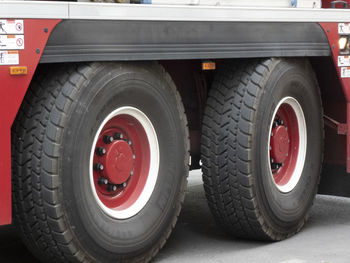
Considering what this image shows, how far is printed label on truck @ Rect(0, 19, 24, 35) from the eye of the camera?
3.75m

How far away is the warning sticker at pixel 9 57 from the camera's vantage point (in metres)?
3.76

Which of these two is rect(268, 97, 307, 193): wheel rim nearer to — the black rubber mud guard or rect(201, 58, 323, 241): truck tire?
rect(201, 58, 323, 241): truck tire

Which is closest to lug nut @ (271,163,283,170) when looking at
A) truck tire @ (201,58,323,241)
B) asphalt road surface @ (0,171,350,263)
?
truck tire @ (201,58,323,241)

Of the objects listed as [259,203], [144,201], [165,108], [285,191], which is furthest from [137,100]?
[285,191]

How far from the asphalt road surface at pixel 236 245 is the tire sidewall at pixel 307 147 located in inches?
7.2

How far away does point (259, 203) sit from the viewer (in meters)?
5.15

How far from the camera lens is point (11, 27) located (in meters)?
3.78

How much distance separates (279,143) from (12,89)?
2166 millimetres

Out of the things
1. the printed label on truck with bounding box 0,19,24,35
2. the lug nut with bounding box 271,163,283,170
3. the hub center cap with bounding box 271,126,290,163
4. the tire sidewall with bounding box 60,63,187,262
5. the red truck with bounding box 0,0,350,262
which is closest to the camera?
the printed label on truck with bounding box 0,19,24,35

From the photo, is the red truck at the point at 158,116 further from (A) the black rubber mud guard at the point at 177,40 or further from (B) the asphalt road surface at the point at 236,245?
(B) the asphalt road surface at the point at 236,245

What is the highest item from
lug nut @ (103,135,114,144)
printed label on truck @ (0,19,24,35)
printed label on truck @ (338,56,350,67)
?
printed label on truck @ (0,19,24,35)

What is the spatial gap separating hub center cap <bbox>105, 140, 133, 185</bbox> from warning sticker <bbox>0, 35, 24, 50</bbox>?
848 mm

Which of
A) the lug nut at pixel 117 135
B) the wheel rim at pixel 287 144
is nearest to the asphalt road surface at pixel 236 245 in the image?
the wheel rim at pixel 287 144

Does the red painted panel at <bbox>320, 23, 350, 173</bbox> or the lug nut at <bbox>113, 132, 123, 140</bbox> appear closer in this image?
the lug nut at <bbox>113, 132, 123, 140</bbox>
